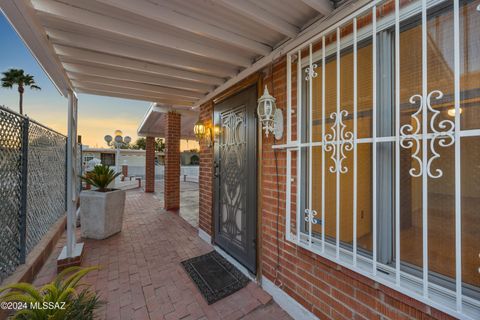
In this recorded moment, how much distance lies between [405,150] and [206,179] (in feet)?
10.0

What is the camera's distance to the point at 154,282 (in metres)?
2.43

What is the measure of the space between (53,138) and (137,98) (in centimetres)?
177

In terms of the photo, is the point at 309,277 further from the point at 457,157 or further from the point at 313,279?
the point at 457,157

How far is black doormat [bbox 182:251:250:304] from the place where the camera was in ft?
7.45

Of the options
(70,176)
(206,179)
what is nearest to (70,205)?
(70,176)

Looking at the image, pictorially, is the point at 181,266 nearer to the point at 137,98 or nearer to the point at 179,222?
the point at 179,222

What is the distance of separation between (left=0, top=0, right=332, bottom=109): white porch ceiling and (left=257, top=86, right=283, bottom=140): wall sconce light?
573 millimetres

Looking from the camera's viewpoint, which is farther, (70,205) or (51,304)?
(70,205)

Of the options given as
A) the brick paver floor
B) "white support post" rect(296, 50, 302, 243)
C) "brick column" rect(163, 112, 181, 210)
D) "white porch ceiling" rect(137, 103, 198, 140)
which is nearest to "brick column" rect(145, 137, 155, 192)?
"white porch ceiling" rect(137, 103, 198, 140)

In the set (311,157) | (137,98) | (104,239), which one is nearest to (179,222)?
(104,239)

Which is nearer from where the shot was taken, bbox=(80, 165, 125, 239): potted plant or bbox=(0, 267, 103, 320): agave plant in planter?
bbox=(0, 267, 103, 320): agave plant in planter

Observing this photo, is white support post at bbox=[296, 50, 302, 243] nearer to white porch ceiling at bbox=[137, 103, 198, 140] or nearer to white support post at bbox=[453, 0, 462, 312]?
white support post at bbox=[453, 0, 462, 312]

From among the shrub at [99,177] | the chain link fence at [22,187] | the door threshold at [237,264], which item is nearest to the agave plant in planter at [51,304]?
the chain link fence at [22,187]

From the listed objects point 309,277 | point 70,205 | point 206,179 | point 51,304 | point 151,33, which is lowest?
point 309,277
